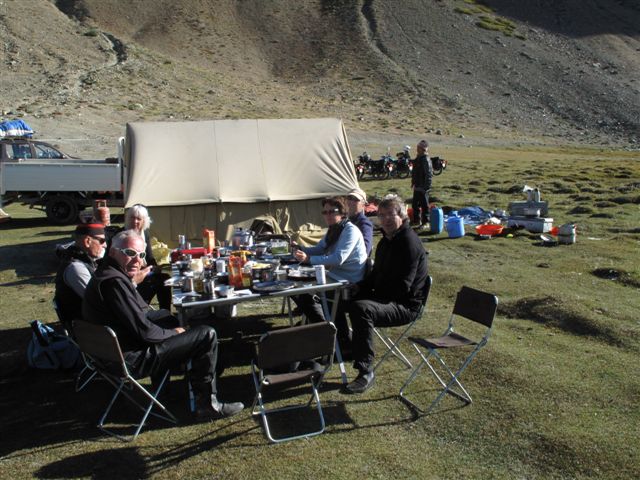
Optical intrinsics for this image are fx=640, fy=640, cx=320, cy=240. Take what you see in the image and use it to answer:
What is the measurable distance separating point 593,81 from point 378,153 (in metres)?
43.1

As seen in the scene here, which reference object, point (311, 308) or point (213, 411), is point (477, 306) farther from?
point (213, 411)

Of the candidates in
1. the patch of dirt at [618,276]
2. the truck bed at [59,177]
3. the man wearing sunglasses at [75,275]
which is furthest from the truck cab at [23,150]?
the patch of dirt at [618,276]

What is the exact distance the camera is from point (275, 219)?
10.9m

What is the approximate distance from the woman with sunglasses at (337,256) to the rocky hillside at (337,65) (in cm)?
2639

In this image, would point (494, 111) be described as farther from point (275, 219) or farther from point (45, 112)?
point (275, 219)

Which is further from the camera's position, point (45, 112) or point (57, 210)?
point (45, 112)

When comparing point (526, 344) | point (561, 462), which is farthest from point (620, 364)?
point (561, 462)

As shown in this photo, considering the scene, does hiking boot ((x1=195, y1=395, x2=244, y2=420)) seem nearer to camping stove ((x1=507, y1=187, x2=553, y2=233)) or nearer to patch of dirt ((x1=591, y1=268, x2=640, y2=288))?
patch of dirt ((x1=591, y1=268, x2=640, y2=288))

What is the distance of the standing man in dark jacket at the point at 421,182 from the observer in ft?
44.0

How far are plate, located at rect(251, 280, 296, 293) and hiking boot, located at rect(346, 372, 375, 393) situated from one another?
0.96 meters

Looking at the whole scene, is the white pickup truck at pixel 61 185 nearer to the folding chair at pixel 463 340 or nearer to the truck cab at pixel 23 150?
the truck cab at pixel 23 150

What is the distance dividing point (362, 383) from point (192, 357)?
1468 millimetres

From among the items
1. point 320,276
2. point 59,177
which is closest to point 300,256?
point 320,276

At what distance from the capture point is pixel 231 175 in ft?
35.7
